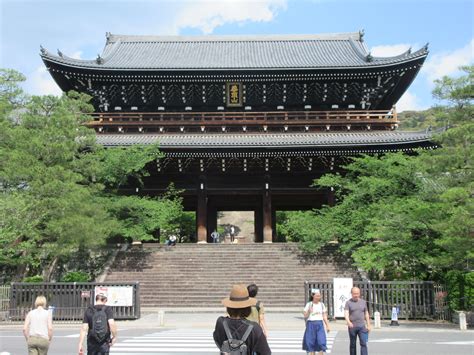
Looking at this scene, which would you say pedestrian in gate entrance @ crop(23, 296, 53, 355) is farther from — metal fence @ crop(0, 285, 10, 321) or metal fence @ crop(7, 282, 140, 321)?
metal fence @ crop(0, 285, 10, 321)

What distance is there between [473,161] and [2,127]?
17.8m

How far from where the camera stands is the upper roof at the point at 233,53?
30.0 m

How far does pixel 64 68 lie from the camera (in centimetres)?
2864

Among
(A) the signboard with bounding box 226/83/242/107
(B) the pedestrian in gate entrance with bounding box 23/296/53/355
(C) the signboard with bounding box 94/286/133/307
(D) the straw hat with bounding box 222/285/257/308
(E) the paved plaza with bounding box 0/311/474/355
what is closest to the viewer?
(D) the straw hat with bounding box 222/285/257/308

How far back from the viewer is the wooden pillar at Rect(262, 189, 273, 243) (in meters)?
26.4

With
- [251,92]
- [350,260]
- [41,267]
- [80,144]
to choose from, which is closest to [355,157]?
[350,260]

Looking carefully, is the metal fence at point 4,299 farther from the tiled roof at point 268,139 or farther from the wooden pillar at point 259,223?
the wooden pillar at point 259,223

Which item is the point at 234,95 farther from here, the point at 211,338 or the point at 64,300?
the point at 211,338

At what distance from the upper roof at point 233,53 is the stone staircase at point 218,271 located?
1075 centimetres

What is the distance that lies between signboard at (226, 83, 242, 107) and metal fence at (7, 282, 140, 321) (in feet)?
48.3

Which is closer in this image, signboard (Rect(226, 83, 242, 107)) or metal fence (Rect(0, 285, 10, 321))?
metal fence (Rect(0, 285, 10, 321))

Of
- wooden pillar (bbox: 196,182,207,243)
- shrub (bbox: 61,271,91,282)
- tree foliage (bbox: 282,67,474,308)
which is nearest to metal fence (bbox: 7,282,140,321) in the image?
shrub (bbox: 61,271,91,282)

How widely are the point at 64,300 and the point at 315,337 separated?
40.1ft

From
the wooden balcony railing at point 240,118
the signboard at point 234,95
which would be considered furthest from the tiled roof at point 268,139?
the signboard at point 234,95
